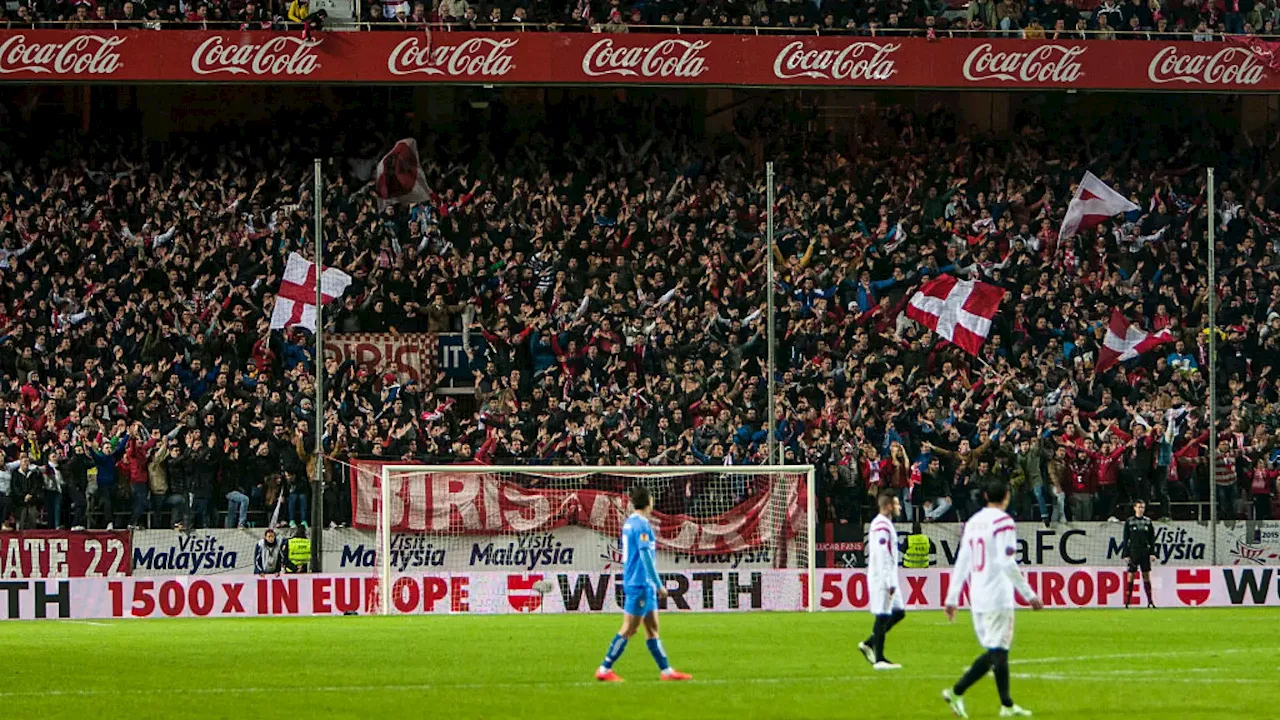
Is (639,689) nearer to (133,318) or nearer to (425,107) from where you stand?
(133,318)

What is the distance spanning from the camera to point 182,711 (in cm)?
1694

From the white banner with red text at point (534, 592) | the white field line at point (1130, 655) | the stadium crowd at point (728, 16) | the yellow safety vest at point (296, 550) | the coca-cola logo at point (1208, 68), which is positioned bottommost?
the white banner with red text at point (534, 592)

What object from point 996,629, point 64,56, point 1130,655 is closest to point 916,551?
point 1130,655

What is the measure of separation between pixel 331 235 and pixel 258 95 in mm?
6766

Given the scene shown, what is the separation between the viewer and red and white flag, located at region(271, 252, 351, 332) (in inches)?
1411

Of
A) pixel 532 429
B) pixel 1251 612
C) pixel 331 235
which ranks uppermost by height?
pixel 331 235

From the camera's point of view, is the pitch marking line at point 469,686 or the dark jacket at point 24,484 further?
the dark jacket at point 24,484

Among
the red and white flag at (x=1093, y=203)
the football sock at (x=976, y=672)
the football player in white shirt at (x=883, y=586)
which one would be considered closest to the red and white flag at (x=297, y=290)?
the red and white flag at (x=1093, y=203)

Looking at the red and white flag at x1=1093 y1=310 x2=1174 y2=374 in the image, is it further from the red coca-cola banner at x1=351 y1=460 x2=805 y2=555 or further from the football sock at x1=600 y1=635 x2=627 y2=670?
the football sock at x1=600 y1=635 x2=627 y2=670

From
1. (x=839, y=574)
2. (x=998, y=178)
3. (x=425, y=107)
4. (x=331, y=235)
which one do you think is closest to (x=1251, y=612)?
(x=839, y=574)

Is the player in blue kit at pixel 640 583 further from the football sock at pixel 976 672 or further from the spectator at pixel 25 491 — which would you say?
the spectator at pixel 25 491

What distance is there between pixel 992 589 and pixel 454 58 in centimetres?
2858

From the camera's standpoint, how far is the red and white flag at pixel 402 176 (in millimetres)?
41500

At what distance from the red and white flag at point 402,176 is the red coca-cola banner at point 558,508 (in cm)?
945
